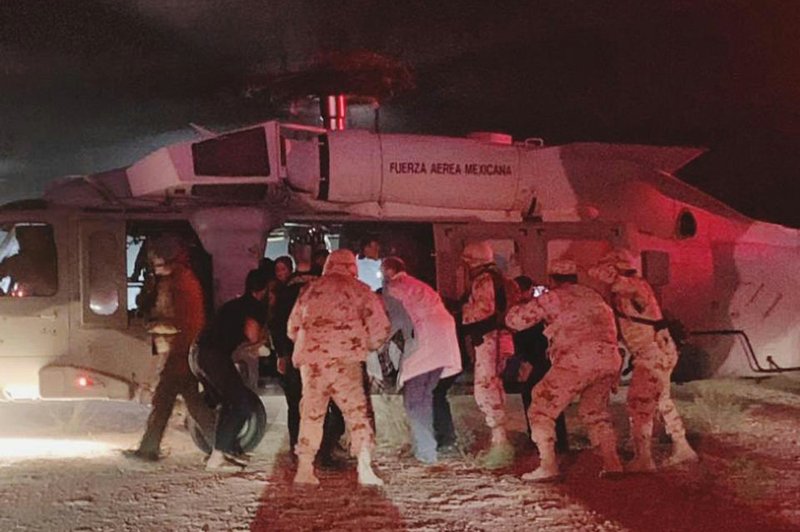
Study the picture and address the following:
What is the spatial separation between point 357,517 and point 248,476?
145cm

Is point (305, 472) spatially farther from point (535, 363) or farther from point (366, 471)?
point (535, 363)

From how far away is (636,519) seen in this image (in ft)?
19.6

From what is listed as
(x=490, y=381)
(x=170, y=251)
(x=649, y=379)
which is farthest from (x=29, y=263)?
(x=649, y=379)

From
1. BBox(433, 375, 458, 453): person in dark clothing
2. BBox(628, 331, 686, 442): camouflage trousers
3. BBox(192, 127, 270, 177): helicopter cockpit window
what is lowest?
BBox(433, 375, 458, 453): person in dark clothing

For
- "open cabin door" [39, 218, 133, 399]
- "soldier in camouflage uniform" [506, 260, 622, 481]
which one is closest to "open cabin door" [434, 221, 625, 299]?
"soldier in camouflage uniform" [506, 260, 622, 481]

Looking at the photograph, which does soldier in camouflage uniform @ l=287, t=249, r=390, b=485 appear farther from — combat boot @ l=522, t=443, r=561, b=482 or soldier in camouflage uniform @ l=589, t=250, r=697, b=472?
soldier in camouflage uniform @ l=589, t=250, r=697, b=472

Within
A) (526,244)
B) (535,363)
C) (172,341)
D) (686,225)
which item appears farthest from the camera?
(686,225)

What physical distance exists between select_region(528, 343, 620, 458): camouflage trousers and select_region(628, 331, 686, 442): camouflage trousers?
413 mm

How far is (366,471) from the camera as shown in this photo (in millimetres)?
6898

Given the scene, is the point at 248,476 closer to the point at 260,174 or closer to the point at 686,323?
the point at 260,174

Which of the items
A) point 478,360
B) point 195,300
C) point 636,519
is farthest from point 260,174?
point 636,519

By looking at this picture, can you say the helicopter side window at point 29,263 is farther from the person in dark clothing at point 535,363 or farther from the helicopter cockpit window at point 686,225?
the helicopter cockpit window at point 686,225

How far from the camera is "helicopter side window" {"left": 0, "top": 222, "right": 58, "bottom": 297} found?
8.80m

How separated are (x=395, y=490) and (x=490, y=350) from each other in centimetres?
153
